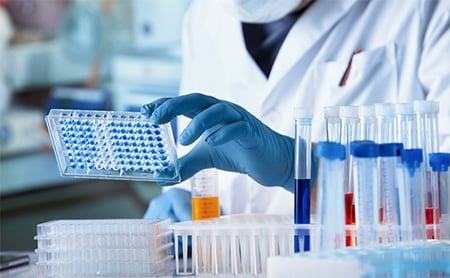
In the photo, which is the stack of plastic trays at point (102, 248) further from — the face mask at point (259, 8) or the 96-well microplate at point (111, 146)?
the face mask at point (259, 8)

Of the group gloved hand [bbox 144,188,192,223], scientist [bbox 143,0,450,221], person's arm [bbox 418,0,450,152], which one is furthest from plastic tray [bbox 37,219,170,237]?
person's arm [bbox 418,0,450,152]

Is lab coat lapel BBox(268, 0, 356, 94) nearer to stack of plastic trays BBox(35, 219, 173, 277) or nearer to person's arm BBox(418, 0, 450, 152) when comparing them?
person's arm BBox(418, 0, 450, 152)

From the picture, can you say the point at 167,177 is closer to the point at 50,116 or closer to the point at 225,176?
the point at 50,116

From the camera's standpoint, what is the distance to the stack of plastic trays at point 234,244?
4.12ft

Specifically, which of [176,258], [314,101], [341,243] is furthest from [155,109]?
[314,101]

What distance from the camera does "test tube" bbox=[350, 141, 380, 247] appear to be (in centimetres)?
113

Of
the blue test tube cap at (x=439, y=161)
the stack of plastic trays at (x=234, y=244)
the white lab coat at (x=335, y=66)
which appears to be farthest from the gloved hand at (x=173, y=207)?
the blue test tube cap at (x=439, y=161)

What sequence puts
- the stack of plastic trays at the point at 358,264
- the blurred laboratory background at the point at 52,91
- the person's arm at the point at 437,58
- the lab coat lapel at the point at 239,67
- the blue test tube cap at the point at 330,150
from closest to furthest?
the stack of plastic trays at the point at 358,264
the blue test tube cap at the point at 330,150
the person's arm at the point at 437,58
the lab coat lapel at the point at 239,67
the blurred laboratory background at the point at 52,91

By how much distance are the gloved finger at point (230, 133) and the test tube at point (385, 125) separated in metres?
0.23

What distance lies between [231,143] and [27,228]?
2.45 m

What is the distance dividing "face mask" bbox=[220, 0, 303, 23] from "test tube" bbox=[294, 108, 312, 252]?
1.66 feet

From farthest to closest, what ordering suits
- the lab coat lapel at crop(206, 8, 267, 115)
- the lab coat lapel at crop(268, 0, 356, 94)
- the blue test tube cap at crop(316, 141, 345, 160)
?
the lab coat lapel at crop(206, 8, 267, 115)
the lab coat lapel at crop(268, 0, 356, 94)
the blue test tube cap at crop(316, 141, 345, 160)

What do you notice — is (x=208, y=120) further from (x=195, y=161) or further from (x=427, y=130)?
(x=427, y=130)

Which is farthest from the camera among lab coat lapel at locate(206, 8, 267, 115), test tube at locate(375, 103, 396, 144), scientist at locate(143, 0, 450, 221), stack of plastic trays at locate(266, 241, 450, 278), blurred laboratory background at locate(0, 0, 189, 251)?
blurred laboratory background at locate(0, 0, 189, 251)
